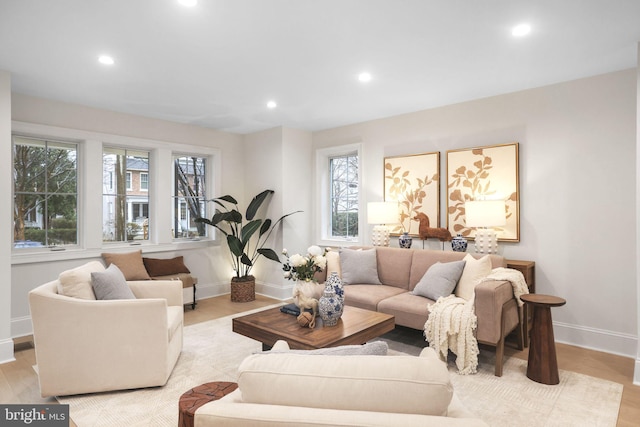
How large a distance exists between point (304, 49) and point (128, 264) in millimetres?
3225

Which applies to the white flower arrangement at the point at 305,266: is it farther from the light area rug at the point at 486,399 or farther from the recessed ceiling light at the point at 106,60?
the recessed ceiling light at the point at 106,60

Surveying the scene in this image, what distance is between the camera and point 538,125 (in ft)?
12.0

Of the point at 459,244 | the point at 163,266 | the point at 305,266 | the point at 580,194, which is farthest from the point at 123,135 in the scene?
the point at 580,194

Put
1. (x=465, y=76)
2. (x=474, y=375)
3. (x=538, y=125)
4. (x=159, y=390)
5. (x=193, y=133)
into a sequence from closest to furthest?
(x=159, y=390) → (x=474, y=375) → (x=465, y=76) → (x=538, y=125) → (x=193, y=133)

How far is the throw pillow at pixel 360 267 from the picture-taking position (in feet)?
13.6

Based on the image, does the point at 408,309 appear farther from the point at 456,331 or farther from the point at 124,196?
the point at 124,196

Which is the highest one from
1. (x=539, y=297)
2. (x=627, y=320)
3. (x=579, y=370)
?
(x=539, y=297)

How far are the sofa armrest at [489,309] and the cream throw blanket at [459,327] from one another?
0.19 ft

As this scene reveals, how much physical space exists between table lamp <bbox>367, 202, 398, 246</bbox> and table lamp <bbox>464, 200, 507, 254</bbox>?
37.8 inches

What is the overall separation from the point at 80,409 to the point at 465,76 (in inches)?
156

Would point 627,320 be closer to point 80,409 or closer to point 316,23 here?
point 316,23

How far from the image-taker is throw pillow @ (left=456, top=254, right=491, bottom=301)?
329 cm

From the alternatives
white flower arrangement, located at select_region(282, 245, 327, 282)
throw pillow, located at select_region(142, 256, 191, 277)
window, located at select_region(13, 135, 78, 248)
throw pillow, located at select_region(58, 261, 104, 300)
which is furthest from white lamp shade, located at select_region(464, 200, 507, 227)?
window, located at select_region(13, 135, 78, 248)

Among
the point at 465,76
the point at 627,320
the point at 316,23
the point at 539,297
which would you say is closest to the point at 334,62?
the point at 316,23
